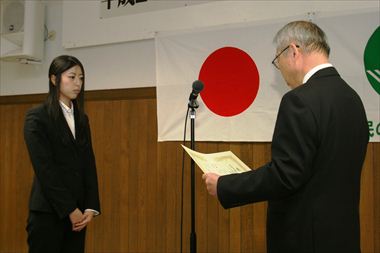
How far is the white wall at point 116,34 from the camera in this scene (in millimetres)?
2617

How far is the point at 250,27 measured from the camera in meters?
2.49

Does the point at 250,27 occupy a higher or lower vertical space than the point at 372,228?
higher

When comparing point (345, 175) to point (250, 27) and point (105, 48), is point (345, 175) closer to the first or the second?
point (250, 27)

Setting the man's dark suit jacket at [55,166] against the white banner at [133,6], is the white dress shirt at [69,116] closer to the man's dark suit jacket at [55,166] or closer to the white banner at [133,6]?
the man's dark suit jacket at [55,166]

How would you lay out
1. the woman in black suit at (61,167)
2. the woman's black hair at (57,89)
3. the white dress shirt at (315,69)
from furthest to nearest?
the woman's black hair at (57,89), the woman in black suit at (61,167), the white dress shirt at (315,69)

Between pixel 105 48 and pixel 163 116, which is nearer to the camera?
Result: pixel 163 116

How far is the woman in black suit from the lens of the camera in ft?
6.04

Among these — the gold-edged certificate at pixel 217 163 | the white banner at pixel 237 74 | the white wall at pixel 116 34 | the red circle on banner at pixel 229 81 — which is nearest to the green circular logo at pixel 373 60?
the white banner at pixel 237 74

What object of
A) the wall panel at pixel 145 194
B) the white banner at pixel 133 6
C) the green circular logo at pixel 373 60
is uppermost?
the white banner at pixel 133 6

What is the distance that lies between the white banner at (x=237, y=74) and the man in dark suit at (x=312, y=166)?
41.8 inches

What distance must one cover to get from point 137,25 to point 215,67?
82cm

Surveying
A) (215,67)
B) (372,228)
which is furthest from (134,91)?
(372,228)

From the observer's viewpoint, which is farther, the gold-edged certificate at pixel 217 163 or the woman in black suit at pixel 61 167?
the woman in black suit at pixel 61 167

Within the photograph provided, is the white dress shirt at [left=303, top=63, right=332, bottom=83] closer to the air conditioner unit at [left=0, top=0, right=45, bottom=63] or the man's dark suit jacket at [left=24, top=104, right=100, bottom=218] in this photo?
the man's dark suit jacket at [left=24, top=104, right=100, bottom=218]
